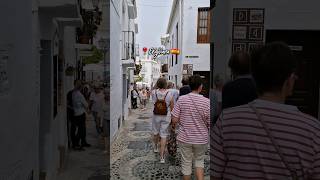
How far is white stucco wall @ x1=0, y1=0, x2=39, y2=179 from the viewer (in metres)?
1.87

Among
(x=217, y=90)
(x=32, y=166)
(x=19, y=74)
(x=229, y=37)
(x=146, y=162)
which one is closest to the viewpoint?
(x=19, y=74)

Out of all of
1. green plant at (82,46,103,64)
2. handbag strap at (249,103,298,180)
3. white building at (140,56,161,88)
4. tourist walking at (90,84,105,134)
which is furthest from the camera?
white building at (140,56,161,88)

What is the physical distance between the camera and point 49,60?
235cm

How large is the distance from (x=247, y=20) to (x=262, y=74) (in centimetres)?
267

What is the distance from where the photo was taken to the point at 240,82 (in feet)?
9.30

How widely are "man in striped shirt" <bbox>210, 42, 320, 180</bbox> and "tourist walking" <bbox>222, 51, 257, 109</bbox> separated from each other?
1.02 metres

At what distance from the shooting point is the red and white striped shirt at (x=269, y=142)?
1.70m

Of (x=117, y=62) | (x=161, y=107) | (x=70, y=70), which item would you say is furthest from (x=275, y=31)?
(x=117, y=62)

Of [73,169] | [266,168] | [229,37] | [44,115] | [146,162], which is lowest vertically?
[146,162]

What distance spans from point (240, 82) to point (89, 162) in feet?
3.77

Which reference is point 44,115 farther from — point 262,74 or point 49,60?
point 262,74

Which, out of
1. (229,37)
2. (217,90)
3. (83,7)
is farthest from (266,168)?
(229,37)

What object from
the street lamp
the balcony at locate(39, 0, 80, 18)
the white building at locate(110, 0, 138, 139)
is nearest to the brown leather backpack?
the white building at locate(110, 0, 138, 139)

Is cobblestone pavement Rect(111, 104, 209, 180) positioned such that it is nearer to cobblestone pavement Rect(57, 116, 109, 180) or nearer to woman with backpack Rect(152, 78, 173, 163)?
woman with backpack Rect(152, 78, 173, 163)
